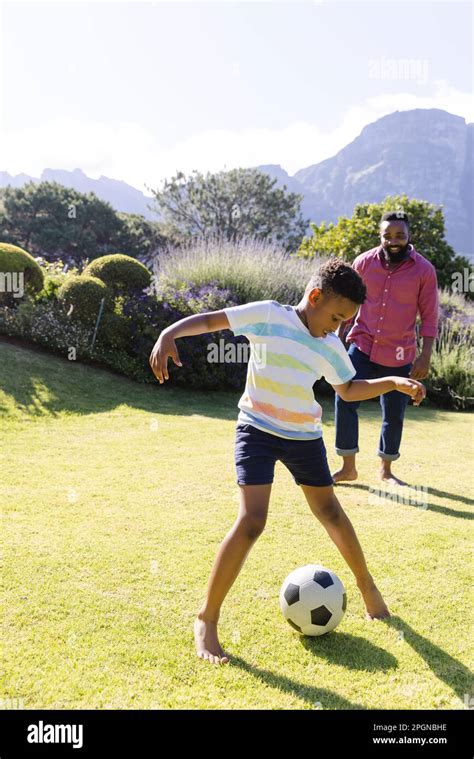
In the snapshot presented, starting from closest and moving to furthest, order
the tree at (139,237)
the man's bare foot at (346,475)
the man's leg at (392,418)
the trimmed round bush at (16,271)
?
the man's leg at (392,418), the man's bare foot at (346,475), the trimmed round bush at (16,271), the tree at (139,237)

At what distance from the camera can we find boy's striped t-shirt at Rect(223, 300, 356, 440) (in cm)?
273

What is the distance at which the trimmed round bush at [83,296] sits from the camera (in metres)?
10.4

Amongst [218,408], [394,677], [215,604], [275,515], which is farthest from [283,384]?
[218,408]

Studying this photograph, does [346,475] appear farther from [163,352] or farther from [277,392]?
[163,352]

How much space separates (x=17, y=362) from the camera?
9188 millimetres

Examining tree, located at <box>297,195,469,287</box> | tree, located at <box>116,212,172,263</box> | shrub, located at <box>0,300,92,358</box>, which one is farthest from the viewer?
tree, located at <box>116,212,172,263</box>

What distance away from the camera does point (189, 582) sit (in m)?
3.38

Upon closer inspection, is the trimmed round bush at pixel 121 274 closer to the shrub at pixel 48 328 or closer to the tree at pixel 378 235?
the shrub at pixel 48 328

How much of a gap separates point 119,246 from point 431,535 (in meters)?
38.6

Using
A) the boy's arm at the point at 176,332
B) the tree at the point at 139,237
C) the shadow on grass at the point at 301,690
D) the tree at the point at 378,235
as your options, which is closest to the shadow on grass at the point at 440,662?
the shadow on grass at the point at 301,690

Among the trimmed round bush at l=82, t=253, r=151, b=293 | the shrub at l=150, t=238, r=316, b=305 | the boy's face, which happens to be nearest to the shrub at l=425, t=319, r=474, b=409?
the shrub at l=150, t=238, r=316, b=305

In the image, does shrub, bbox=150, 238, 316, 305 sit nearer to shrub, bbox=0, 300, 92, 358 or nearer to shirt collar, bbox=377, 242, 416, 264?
shrub, bbox=0, 300, 92, 358

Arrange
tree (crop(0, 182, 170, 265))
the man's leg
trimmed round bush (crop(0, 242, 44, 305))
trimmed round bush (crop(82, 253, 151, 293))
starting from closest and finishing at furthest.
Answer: the man's leg < trimmed round bush (crop(0, 242, 44, 305)) < trimmed round bush (crop(82, 253, 151, 293)) < tree (crop(0, 182, 170, 265))

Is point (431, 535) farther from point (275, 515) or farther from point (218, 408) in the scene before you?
point (218, 408)
